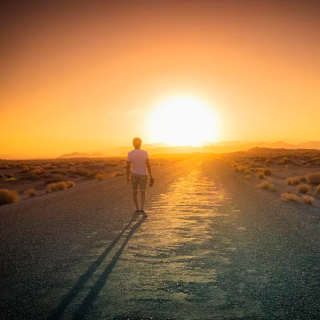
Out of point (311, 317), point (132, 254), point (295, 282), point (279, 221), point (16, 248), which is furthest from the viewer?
point (279, 221)

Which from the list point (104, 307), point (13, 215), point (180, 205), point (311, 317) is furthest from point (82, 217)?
point (311, 317)

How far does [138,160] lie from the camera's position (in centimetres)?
932

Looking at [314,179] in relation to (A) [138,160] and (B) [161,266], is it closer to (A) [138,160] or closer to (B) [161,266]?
(A) [138,160]

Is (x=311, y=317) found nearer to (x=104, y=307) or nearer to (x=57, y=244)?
(x=104, y=307)

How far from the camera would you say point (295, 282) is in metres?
4.36

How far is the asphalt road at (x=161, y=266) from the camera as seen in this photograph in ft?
12.0

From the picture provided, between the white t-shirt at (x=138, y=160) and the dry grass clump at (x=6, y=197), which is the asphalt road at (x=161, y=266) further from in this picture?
the dry grass clump at (x=6, y=197)

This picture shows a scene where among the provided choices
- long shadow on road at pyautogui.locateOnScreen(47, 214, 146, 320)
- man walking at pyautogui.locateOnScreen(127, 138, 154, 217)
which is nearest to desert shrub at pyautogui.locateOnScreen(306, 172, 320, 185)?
man walking at pyautogui.locateOnScreen(127, 138, 154, 217)

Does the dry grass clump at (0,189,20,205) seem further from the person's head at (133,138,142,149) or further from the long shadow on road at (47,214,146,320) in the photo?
the long shadow on road at (47,214,146,320)

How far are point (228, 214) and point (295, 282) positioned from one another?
18.3 feet

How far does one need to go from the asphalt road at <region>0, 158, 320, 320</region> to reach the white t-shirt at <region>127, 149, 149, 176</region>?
5.18 ft

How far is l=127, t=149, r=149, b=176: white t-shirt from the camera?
9266 mm

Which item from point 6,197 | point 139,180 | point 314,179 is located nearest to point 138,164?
point 139,180

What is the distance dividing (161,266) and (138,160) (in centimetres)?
471
